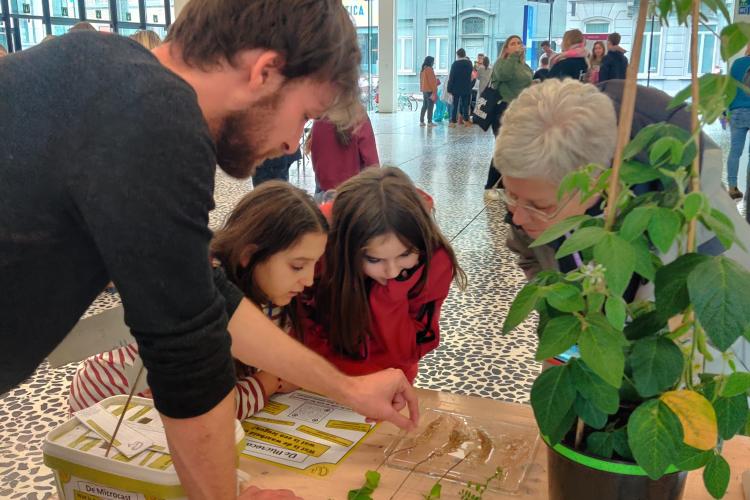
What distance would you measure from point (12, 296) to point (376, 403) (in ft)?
2.02

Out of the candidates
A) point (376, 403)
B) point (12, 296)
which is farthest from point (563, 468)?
point (12, 296)

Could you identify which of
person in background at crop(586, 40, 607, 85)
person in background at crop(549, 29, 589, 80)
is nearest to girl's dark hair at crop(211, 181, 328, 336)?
person in background at crop(549, 29, 589, 80)

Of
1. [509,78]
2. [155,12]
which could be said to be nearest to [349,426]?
[509,78]

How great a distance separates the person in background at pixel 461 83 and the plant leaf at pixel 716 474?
11.5 metres

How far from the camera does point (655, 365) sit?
669mm

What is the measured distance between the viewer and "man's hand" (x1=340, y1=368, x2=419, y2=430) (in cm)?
114

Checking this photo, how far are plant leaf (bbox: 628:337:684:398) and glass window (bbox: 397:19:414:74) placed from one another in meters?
14.4

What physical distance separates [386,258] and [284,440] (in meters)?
0.68

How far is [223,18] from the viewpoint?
2.66ft

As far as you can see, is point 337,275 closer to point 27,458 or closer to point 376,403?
point 376,403

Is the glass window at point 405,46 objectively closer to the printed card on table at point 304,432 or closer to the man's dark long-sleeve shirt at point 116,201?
the printed card on table at point 304,432

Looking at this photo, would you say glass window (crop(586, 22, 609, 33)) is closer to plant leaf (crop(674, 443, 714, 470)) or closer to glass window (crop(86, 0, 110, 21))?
glass window (crop(86, 0, 110, 21))

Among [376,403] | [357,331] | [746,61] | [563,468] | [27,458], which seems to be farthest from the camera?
[746,61]

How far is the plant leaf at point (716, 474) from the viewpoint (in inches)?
27.7
